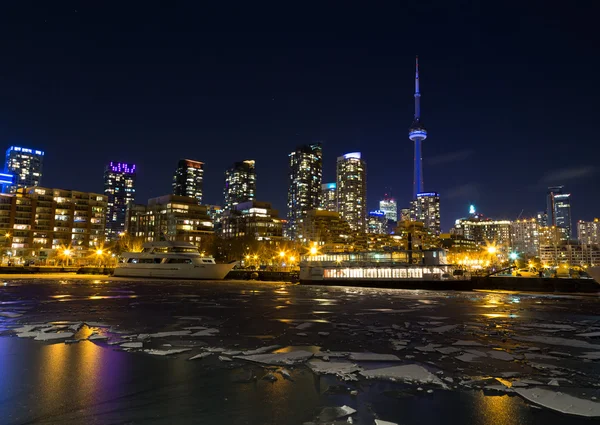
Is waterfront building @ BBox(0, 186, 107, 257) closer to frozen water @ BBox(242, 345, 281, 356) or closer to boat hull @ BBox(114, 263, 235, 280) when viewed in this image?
boat hull @ BBox(114, 263, 235, 280)

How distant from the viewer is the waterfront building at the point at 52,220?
153875 mm

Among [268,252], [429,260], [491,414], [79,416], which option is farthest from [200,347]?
[268,252]

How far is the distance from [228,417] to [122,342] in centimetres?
829

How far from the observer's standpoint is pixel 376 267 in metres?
62.8

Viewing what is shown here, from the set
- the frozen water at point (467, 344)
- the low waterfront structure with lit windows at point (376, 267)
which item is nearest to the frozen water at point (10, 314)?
the frozen water at point (467, 344)

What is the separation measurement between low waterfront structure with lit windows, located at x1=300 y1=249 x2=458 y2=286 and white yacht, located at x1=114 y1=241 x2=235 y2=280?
61.7 ft

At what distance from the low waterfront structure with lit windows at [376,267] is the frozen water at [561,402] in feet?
168

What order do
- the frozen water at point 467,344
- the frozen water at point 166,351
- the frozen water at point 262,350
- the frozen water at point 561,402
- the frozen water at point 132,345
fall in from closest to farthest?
1. the frozen water at point 561,402
2. the frozen water at point 166,351
3. the frozen water at point 262,350
4. the frozen water at point 132,345
5. the frozen water at point 467,344

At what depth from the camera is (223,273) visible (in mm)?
79812

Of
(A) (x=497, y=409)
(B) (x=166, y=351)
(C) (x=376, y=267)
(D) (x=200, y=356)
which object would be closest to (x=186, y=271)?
(C) (x=376, y=267)

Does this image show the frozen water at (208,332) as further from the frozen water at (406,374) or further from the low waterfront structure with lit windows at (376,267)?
the low waterfront structure with lit windows at (376,267)

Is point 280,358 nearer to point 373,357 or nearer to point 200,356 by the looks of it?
point 200,356

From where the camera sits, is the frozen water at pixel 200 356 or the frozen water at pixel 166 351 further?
the frozen water at pixel 166 351

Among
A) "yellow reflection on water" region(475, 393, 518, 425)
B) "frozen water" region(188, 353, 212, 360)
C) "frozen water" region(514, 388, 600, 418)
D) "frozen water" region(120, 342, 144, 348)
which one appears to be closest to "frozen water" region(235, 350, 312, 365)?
"frozen water" region(188, 353, 212, 360)
